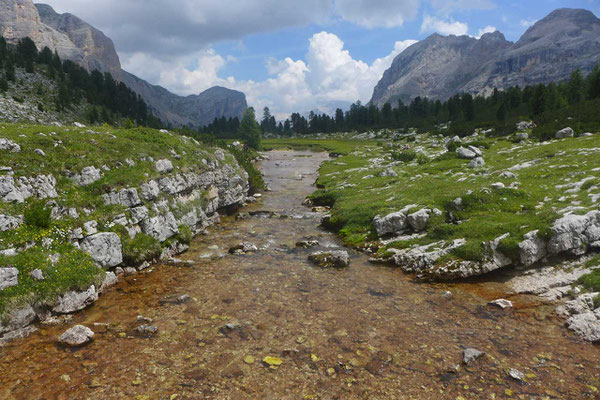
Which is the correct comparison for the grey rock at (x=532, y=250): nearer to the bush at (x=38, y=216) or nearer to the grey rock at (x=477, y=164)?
the grey rock at (x=477, y=164)

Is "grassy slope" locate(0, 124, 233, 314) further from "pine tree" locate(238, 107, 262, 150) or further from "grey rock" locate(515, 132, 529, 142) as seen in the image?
"pine tree" locate(238, 107, 262, 150)

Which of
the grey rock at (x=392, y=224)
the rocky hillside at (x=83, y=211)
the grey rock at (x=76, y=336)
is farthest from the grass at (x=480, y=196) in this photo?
the grey rock at (x=76, y=336)

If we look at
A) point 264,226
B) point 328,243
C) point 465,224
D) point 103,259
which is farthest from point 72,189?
point 465,224

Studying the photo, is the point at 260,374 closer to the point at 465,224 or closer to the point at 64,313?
the point at 64,313

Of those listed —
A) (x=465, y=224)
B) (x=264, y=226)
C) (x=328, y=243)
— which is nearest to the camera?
(x=465, y=224)

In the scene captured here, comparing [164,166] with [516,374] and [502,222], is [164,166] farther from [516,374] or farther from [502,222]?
[516,374]

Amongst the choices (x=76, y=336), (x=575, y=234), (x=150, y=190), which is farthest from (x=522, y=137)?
(x=76, y=336)

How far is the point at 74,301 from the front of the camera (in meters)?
15.9

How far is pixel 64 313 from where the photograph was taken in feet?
50.5

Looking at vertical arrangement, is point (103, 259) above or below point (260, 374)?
above

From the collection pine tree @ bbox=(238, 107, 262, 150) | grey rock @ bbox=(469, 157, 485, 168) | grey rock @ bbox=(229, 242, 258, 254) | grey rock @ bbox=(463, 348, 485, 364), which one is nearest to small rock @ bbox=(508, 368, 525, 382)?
grey rock @ bbox=(463, 348, 485, 364)

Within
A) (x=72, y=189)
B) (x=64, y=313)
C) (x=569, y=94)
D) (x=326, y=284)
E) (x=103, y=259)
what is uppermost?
(x=569, y=94)

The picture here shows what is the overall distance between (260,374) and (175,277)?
37.1 feet

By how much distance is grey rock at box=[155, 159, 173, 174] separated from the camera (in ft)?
93.5
